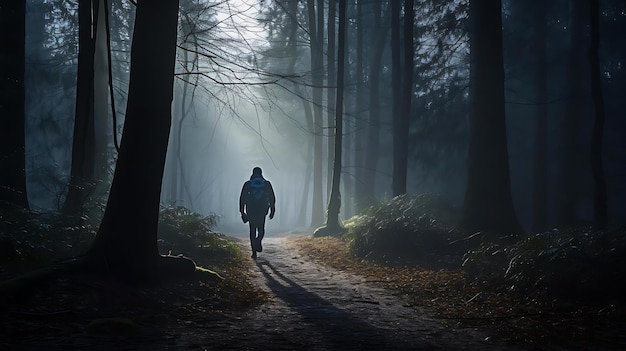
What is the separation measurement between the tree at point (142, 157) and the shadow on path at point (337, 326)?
196cm

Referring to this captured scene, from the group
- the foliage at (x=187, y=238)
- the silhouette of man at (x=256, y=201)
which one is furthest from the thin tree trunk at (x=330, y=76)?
the foliage at (x=187, y=238)

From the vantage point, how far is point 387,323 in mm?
5391

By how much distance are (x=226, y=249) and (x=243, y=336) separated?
5.97 m

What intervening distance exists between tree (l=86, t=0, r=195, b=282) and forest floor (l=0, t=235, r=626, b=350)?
51 cm

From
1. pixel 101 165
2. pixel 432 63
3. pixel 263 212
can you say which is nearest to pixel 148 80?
pixel 263 212

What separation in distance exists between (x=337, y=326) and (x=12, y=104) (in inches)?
313

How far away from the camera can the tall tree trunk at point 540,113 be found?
68.2ft

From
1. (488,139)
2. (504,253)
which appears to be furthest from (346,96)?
(504,253)

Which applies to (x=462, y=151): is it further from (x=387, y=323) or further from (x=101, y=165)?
(x=387, y=323)

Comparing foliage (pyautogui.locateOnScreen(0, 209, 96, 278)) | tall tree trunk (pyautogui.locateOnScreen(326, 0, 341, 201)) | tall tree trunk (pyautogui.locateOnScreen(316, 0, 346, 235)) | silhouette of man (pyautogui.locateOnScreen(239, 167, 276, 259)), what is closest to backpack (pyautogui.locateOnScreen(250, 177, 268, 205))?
silhouette of man (pyautogui.locateOnScreen(239, 167, 276, 259))

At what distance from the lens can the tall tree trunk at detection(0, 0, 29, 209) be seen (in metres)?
9.09

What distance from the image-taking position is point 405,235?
36.0ft

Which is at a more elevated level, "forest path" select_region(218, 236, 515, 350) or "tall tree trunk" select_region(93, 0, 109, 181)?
"tall tree trunk" select_region(93, 0, 109, 181)

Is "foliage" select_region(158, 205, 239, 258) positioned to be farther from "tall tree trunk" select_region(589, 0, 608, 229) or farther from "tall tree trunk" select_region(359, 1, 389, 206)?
Answer: "tall tree trunk" select_region(359, 1, 389, 206)
